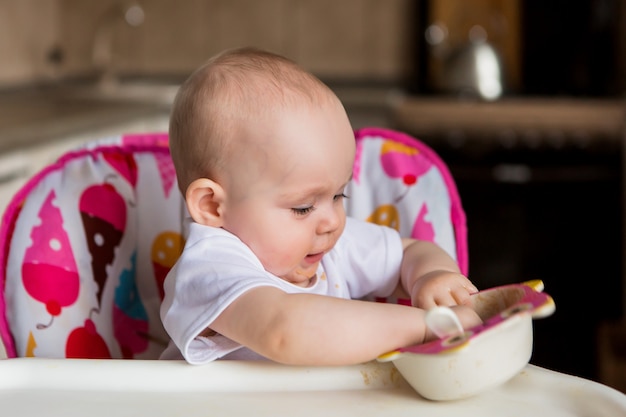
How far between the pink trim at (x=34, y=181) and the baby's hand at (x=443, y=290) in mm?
481

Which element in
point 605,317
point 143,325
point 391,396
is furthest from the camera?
point 605,317

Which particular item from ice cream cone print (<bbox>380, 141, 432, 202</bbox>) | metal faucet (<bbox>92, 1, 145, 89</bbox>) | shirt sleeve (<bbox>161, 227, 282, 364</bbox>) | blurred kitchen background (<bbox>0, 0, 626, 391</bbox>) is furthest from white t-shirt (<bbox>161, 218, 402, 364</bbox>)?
metal faucet (<bbox>92, 1, 145, 89</bbox>)

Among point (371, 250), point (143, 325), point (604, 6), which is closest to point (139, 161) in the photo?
point (143, 325)

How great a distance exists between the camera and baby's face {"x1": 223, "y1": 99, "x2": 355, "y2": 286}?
0.99m

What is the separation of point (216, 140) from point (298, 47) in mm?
2790

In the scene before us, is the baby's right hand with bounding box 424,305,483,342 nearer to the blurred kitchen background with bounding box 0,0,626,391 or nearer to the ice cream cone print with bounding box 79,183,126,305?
the ice cream cone print with bounding box 79,183,126,305

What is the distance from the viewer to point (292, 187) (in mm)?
992

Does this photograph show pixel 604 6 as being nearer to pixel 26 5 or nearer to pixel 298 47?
pixel 298 47

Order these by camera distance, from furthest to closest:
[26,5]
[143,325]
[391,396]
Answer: [26,5]
[143,325]
[391,396]

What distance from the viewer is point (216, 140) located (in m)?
1.00

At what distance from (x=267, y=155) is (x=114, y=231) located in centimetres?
41

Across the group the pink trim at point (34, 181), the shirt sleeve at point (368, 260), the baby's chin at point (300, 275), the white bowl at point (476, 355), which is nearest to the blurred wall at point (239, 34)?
the pink trim at point (34, 181)

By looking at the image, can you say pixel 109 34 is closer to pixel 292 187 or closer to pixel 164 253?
pixel 164 253

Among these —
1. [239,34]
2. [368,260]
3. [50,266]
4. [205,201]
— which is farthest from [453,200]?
[239,34]
